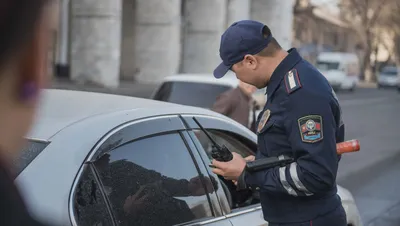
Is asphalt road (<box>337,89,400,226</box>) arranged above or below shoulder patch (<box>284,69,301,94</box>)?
below

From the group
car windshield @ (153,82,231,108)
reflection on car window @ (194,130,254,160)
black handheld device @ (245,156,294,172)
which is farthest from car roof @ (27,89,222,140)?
car windshield @ (153,82,231,108)

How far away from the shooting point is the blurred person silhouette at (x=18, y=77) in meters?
0.92

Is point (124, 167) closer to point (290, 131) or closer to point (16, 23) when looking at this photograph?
point (290, 131)

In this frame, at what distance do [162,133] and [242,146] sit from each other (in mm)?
998

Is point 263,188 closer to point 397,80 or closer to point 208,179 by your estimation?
point 208,179

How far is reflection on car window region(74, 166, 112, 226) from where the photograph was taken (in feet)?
7.69

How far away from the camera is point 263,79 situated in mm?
2969

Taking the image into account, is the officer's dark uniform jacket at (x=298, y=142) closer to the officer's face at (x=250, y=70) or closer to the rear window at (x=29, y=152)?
the officer's face at (x=250, y=70)

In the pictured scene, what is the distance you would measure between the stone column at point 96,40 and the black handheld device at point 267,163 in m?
19.8

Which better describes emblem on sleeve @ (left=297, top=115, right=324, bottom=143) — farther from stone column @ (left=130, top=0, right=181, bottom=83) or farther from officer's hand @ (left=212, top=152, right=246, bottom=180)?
stone column @ (left=130, top=0, right=181, bottom=83)

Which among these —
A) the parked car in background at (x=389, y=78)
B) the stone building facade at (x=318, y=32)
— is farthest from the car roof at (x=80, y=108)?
the parked car in background at (x=389, y=78)

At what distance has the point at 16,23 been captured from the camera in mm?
924

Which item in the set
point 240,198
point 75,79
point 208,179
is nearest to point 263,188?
point 208,179

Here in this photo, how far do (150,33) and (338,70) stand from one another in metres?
19.2
